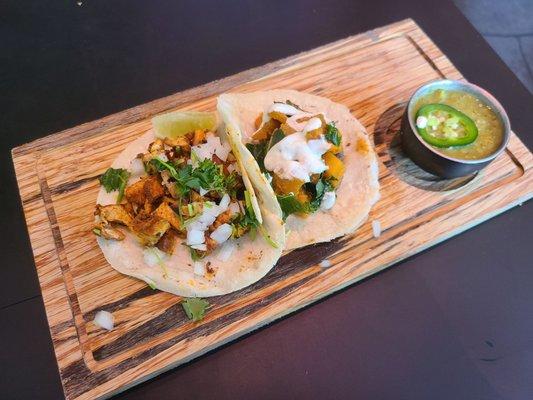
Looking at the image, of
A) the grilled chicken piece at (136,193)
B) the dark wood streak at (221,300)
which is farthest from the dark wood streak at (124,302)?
the grilled chicken piece at (136,193)

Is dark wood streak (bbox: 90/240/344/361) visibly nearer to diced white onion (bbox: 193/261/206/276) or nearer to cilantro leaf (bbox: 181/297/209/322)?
cilantro leaf (bbox: 181/297/209/322)

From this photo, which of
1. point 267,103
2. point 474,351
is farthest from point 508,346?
point 267,103

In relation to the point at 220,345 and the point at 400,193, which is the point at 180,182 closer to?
the point at 220,345

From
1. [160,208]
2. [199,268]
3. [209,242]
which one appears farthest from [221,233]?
[160,208]

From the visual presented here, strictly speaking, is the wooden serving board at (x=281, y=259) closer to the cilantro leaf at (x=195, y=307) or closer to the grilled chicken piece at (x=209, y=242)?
the cilantro leaf at (x=195, y=307)

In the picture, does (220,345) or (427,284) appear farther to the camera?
(427,284)

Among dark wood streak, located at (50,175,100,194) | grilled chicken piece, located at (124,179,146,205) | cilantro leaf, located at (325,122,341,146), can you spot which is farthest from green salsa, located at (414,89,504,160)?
dark wood streak, located at (50,175,100,194)

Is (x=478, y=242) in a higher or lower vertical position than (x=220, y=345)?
higher
